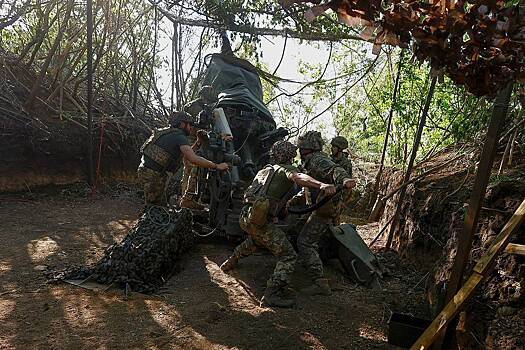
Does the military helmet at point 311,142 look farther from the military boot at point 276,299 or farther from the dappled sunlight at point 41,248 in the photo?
the dappled sunlight at point 41,248


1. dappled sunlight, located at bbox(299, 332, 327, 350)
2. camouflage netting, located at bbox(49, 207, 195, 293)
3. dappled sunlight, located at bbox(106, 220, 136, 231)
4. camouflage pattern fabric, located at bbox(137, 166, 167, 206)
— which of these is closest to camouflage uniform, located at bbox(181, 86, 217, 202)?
camouflage pattern fabric, located at bbox(137, 166, 167, 206)

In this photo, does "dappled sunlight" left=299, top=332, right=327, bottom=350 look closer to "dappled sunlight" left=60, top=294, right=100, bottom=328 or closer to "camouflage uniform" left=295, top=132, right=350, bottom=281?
"camouflage uniform" left=295, top=132, right=350, bottom=281

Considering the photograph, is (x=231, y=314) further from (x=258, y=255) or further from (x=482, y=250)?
(x=482, y=250)

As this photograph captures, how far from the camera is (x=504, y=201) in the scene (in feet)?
12.4

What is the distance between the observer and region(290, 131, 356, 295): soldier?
4.75m

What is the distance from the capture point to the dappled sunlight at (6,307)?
3820mm

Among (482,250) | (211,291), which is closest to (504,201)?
(482,250)

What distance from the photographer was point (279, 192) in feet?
15.3

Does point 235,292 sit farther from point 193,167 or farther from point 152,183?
point 193,167

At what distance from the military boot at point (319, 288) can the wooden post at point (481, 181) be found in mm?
1997

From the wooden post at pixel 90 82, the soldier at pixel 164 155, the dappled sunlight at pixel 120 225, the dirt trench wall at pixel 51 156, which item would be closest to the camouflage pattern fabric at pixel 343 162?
the soldier at pixel 164 155

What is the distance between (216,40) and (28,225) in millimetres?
5152

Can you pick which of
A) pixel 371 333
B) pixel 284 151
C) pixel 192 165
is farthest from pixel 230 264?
pixel 192 165

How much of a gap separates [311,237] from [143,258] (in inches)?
76.4
